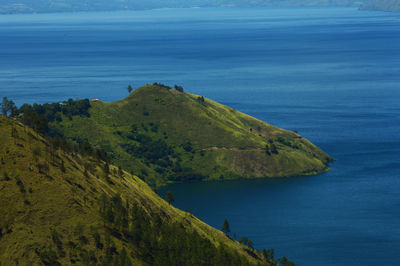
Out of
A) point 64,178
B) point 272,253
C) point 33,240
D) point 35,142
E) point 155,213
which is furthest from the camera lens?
point 272,253

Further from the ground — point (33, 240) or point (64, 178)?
point (64, 178)

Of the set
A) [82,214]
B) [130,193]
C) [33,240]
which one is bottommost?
[33,240]

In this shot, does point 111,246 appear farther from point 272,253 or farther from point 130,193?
point 272,253

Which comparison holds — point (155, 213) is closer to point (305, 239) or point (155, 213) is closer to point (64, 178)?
point (64, 178)

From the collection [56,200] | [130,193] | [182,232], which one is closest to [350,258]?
[182,232]

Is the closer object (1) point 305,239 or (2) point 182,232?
(2) point 182,232

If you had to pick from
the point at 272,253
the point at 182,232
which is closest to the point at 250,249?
the point at 272,253

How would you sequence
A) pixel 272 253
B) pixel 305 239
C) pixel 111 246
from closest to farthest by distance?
pixel 111 246
pixel 272 253
pixel 305 239
